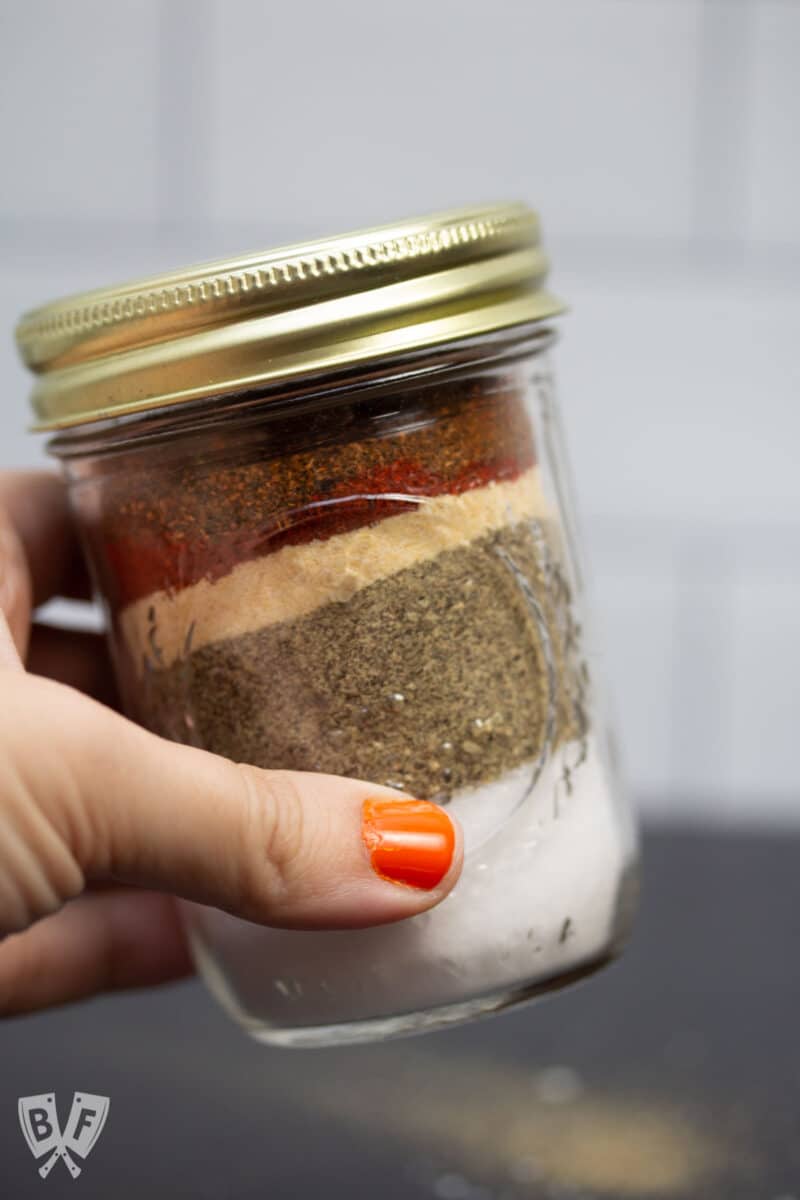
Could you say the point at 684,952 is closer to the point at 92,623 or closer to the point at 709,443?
the point at 709,443

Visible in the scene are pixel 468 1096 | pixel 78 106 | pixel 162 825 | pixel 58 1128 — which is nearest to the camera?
pixel 162 825

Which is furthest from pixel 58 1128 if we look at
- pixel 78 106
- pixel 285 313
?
pixel 78 106

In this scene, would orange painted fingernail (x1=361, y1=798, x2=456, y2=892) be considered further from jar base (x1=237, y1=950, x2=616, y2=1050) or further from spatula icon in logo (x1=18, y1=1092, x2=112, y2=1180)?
spatula icon in logo (x1=18, y1=1092, x2=112, y2=1180)

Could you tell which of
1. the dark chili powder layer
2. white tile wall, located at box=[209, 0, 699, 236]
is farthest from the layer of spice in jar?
white tile wall, located at box=[209, 0, 699, 236]

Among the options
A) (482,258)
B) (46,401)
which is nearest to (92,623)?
(46,401)

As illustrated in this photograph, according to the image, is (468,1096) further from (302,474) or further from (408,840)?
(302,474)

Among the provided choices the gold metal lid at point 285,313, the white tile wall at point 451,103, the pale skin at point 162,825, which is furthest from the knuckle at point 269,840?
the white tile wall at point 451,103
